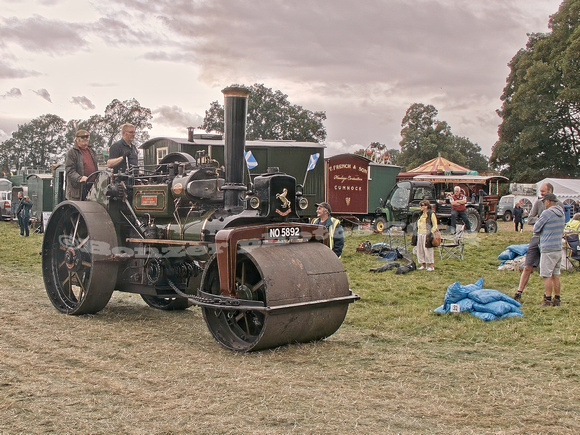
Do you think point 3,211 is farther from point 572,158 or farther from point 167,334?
point 572,158

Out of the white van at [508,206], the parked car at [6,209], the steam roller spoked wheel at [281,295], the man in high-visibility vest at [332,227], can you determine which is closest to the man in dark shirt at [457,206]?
the man in high-visibility vest at [332,227]

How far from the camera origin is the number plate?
5441 mm

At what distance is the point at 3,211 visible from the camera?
30.4 metres

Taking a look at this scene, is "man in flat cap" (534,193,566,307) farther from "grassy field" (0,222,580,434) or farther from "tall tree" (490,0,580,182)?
"tall tree" (490,0,580,182)

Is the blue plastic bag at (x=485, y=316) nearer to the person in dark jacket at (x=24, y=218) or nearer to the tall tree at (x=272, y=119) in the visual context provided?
the person in dark jacket at (x=24, y=218)

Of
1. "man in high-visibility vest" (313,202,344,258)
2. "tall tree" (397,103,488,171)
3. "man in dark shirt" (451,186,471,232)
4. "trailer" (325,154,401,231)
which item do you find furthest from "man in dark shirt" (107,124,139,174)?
"tall tree" (397,103,488,171)

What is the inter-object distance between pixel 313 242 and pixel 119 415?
2557mm

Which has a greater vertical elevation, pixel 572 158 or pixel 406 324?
pixel 572 158

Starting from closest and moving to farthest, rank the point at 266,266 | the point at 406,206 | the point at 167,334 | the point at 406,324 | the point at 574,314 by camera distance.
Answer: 1. the point at 266,266
2. the point at 167,334
3. the point at 406,324
4. the point at 574,314
5. the point at 406,206

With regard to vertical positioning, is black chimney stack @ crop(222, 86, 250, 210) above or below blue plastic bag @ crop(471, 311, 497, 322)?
above

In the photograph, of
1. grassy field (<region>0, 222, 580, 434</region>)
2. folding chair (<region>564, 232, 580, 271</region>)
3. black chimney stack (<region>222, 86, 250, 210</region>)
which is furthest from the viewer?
folding chair (<region>564, 232, 580, 271</region>)

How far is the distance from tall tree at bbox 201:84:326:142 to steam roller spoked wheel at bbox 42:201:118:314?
4397 centimetres

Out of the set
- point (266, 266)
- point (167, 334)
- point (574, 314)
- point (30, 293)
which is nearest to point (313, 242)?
point (266, 266)

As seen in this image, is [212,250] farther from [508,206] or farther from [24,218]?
[508,206]
